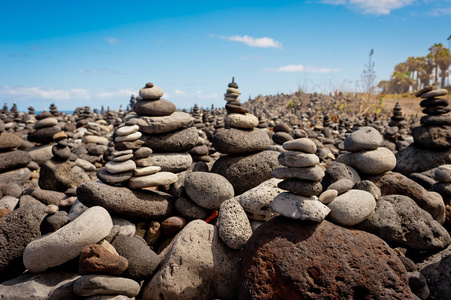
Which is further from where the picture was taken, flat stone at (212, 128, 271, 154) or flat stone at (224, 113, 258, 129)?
flat stone at (224, 113, 258, 129)

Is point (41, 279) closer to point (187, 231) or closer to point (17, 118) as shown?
point (187, 231)

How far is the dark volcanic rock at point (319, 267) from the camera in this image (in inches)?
157

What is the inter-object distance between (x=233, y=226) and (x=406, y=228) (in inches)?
114

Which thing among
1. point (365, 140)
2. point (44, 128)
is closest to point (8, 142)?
point (44, 128)

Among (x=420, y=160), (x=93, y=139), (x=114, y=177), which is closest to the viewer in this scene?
(x=114, y=177)

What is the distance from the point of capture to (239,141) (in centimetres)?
667

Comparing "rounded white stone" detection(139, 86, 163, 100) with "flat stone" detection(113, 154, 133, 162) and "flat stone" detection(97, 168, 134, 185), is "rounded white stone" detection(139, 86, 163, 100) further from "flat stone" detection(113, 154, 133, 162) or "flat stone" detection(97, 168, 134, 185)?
"flat stone" detection(97, 168, 134, 185)

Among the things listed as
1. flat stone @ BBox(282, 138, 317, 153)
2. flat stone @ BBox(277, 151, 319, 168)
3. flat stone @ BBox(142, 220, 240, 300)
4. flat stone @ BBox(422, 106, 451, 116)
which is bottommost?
flat stone @ BBox(142, 220, 240, 300)

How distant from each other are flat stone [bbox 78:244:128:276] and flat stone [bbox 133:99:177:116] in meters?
3.71

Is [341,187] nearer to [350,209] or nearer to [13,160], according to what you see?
[350,209]

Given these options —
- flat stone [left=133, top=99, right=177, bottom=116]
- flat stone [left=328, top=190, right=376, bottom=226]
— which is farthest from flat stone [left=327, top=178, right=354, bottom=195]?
flat stone [left=133, top=99, right=177, bottom=116]

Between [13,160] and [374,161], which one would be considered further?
[13,160]

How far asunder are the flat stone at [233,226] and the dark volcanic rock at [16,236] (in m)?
2.91

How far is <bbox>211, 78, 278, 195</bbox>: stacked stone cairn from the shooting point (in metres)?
6.64
